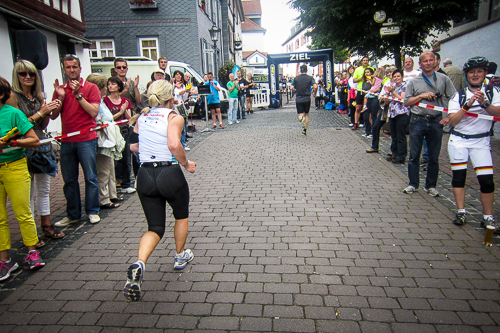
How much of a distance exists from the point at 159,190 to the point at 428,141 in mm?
4175

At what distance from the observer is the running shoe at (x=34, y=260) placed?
3709 mm

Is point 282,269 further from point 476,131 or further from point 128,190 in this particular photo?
point 128,190

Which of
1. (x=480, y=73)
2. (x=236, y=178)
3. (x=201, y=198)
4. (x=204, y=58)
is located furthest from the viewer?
(x=204, y=58)

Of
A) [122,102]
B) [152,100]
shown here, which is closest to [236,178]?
[122,102]

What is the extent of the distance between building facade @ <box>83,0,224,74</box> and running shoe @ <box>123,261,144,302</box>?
60.5ft

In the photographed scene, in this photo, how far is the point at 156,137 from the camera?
3223 mm

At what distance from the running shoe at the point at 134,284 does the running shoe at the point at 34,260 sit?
1409 millimetres

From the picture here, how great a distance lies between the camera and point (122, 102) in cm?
611

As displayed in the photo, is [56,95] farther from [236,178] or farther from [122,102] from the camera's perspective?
[236,178]

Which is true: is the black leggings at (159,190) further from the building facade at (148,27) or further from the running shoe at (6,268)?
the building facade at (148,27)

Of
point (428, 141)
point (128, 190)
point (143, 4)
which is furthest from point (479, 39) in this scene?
point (143, 4)

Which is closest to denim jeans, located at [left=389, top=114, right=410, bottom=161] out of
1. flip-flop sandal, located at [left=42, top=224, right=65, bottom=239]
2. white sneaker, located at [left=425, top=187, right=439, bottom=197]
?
white sneaker, located at [left=425, top=187, right=439, bottom=197]

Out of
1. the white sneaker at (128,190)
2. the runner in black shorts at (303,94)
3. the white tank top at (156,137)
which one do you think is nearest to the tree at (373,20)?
the runner in black shorts at (303,94)

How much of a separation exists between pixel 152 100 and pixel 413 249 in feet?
9.64
